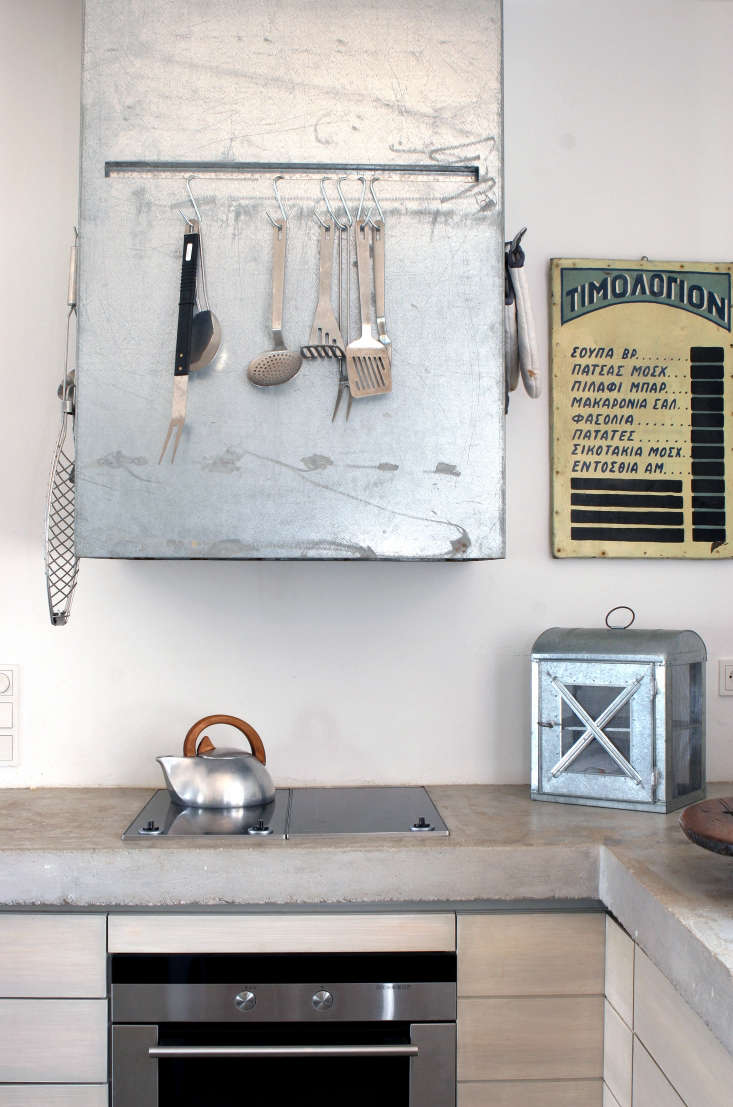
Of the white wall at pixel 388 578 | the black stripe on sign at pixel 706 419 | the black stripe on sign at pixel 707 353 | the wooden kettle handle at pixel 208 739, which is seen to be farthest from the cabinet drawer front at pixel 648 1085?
the black stripe on sign at pixel 707 353

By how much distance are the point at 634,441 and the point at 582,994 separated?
1147 mm

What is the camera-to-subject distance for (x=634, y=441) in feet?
6.87

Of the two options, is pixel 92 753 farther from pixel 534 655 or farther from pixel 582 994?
pixel 582 994

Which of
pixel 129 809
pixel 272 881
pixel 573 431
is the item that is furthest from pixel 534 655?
pixel 129 809

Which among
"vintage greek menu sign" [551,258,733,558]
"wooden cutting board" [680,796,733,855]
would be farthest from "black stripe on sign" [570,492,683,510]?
"wooden cutting board" [680,796,733,855]

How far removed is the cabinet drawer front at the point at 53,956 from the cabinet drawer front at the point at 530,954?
61 cm

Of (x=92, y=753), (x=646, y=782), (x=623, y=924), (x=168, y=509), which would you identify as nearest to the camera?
(x=623, y=924)

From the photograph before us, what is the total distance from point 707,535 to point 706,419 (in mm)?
262

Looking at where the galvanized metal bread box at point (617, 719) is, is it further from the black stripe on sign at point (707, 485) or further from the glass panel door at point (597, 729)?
the black stripe on sign at point (707, 485)

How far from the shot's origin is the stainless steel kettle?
1794 millimetres

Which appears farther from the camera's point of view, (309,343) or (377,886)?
(309,343)

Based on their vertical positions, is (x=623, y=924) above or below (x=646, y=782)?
below

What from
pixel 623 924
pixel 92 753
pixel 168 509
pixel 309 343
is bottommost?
pixel 623 924

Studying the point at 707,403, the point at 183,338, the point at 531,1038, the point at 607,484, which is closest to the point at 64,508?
the point at 183,338
